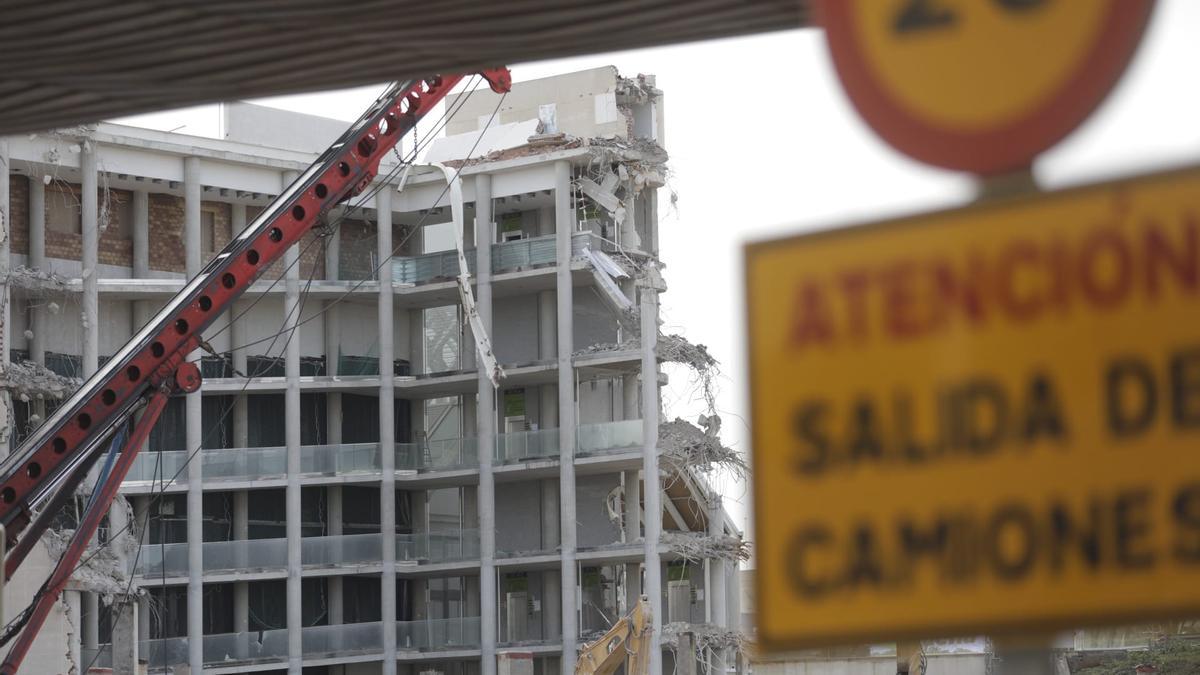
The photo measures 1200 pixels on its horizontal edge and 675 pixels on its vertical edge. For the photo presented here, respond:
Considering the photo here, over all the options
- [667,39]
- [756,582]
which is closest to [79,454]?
[667,39]

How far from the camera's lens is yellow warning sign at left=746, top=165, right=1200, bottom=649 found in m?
2.61

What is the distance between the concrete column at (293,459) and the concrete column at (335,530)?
118 centimetres

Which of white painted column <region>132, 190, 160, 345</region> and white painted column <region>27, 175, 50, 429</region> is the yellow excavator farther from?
white painted column <region>132, 190, 160, 345</region>

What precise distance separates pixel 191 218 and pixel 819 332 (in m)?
57.0

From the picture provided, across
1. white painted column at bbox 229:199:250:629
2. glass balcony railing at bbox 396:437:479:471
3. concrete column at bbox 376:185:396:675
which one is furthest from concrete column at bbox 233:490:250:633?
glass balcony railing at bbox 396:437:479:471

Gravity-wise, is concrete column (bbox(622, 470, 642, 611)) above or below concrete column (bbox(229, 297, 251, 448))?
below

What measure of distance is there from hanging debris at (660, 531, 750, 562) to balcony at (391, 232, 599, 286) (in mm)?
9816

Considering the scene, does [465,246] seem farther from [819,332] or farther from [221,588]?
[819,332]

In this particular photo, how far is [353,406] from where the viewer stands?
6216cm

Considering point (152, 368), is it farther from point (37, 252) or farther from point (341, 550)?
point (341, 550)

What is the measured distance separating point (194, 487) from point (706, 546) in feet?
52.3

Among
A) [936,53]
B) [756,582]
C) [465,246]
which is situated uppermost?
[465,246]

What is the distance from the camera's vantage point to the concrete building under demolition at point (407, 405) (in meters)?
55.5

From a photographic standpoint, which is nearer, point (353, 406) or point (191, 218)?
point (191, 218)
